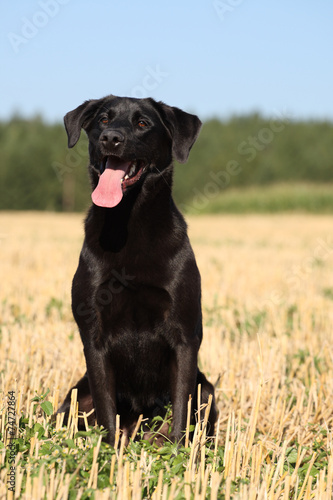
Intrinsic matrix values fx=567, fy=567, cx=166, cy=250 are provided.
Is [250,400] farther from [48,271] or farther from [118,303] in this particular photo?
[48,271]

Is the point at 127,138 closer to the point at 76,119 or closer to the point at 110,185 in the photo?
the point at 110,185

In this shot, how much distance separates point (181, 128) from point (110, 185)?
0.58 metres

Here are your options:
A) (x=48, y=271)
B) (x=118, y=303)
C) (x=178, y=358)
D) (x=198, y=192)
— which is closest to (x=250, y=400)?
(x=178, y=358)

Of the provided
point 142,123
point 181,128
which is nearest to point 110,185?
point 142,123

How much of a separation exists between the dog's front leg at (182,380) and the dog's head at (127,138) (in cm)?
86

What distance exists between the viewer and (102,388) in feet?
9.55

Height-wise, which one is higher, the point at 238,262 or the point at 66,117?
the point at 66,117

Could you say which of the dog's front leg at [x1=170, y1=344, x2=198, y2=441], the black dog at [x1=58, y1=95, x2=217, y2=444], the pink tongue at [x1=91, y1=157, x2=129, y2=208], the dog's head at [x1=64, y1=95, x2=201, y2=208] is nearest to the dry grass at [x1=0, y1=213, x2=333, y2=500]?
the dog's front leg at [x1=170, y1=344, x2=198, y2=441]

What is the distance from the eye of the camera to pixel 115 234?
120 inches

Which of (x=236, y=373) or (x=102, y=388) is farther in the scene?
(x=236, y=373)

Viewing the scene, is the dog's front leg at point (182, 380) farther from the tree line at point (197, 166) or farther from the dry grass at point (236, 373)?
the tree line at point (197, 166)

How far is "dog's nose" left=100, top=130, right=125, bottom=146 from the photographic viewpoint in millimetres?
2910

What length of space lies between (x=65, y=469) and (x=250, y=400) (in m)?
1.90

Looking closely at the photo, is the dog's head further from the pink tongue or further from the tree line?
the tree line
